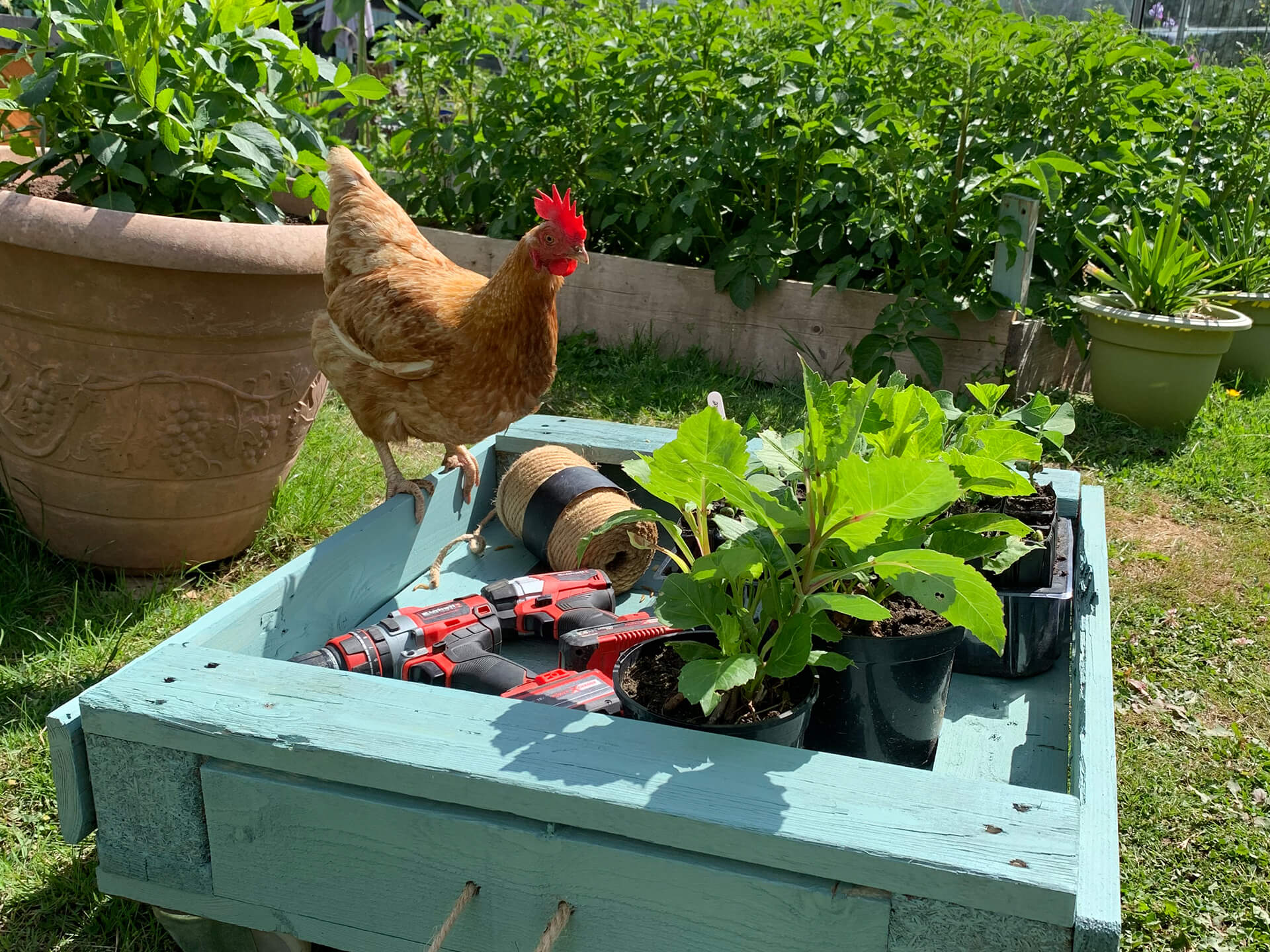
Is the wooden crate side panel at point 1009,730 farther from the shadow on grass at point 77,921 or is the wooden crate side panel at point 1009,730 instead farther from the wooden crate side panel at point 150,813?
the shadow on grass at point 77,921

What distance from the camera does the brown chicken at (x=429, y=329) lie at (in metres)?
2.26

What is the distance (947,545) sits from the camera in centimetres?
139

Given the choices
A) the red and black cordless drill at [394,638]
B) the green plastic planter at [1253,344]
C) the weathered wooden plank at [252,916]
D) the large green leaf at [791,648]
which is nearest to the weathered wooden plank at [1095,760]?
the large green leaf at [791,648]

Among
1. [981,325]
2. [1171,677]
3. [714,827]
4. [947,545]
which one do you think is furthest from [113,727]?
[981,325]

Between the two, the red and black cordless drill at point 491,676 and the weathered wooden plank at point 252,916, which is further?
the red and black cordless drill at point 491,676

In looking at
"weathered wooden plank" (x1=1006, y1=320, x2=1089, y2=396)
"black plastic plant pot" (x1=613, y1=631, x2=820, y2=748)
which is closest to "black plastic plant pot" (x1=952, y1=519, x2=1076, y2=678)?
"black plastic plant pot" (x1=613, y1=631, x2=820, y2=748)

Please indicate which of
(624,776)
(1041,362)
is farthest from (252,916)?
(1041,362)

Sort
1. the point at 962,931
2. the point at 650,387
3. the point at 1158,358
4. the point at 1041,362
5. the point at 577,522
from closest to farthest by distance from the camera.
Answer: the point at 962,931, the point at 577,522, the point at 1158,358, the point at 650,387, the point at 1041,362

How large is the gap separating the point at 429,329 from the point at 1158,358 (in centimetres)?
307

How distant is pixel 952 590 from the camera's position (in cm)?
116

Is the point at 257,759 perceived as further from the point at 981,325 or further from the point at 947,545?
the point at 981,325

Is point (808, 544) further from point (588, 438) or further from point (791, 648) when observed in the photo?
point (588, 438)

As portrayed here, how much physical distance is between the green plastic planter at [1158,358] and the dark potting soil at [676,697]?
3.35 metres

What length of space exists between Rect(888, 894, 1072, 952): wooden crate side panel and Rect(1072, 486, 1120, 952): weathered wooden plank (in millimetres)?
34
